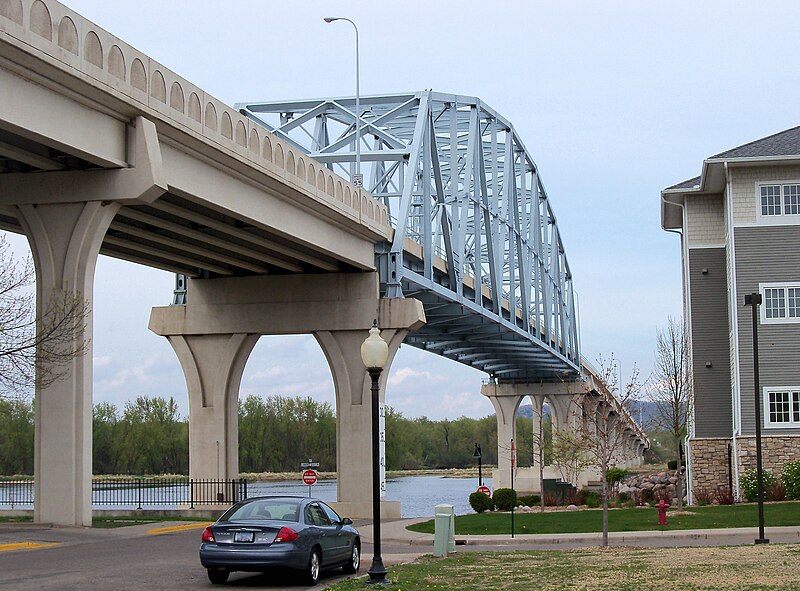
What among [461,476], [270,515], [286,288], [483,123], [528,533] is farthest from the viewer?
[461,476]

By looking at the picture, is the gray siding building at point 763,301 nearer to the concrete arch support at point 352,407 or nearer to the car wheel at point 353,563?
the concrete arch support at point 352,407

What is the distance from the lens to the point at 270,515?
19.5 m

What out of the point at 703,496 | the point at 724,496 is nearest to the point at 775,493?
the point at 724,496

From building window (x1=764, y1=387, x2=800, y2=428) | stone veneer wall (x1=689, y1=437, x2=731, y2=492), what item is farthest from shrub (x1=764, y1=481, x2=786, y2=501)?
stone veneer wall (x1=689, y1=437, x2=731, y2=492)

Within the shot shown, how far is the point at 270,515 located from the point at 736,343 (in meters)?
30.3

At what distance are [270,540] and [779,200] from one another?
33.1 metres

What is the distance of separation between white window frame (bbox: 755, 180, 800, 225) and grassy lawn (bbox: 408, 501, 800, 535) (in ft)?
36.1

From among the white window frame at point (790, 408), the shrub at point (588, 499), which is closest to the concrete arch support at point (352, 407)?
the shrub at point (588, 499)

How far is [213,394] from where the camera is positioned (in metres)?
45.5

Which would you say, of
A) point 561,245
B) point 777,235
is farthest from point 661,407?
point 561,245

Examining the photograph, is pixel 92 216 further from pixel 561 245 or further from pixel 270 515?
pixel 561 245

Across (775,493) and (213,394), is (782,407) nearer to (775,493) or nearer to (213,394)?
(775,493)

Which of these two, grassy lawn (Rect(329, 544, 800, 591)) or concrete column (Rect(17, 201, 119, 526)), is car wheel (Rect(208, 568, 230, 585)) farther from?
concrete column (Rect(17, 201, 119, 526))

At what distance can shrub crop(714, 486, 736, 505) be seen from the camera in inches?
1786
